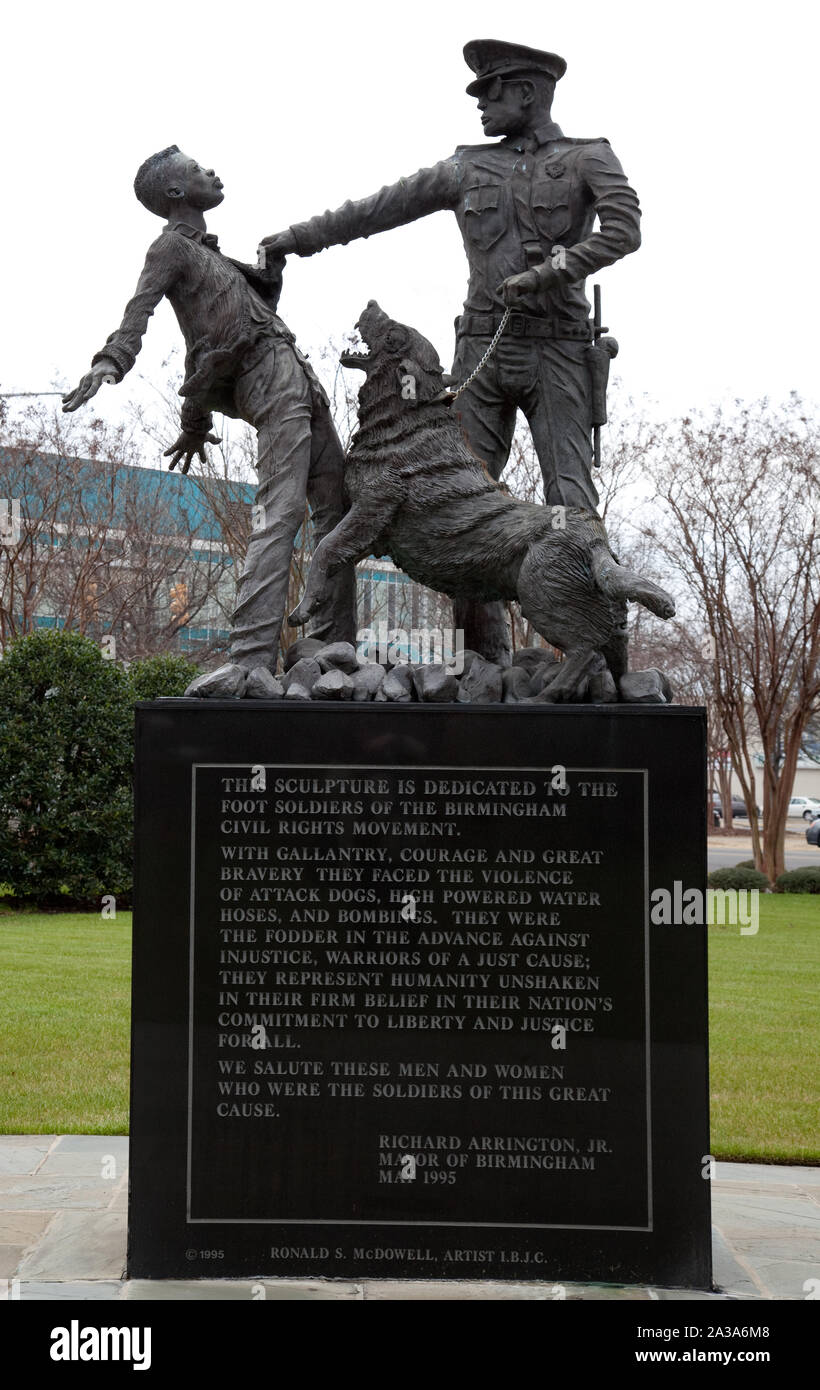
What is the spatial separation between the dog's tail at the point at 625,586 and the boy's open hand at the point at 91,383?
2.07 m

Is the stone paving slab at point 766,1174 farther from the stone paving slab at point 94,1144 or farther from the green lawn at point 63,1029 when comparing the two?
the green lawn at point 63,1029

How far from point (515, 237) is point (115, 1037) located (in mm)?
6326

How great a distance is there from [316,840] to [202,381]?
6.72 ft

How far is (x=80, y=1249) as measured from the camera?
16.4 feet

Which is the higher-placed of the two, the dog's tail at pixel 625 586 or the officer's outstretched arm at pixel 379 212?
the officer's outstretched arm at pixel 379 212

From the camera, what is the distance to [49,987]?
11211mm

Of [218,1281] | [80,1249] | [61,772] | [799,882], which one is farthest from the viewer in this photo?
[799,882]

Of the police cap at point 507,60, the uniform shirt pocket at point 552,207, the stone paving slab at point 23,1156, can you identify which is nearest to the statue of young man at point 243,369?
the uniform shirt pocket at point 552,207

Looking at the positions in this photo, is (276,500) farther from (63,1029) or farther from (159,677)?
(159,677)

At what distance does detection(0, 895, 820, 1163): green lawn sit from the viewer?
24.7ft

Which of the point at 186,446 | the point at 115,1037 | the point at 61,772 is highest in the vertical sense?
the point at 186,446

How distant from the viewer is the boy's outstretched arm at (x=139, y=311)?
5422mm

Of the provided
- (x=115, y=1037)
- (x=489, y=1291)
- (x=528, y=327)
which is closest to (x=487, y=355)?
(x=528, y=327)

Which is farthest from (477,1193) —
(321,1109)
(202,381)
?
(202,381)
